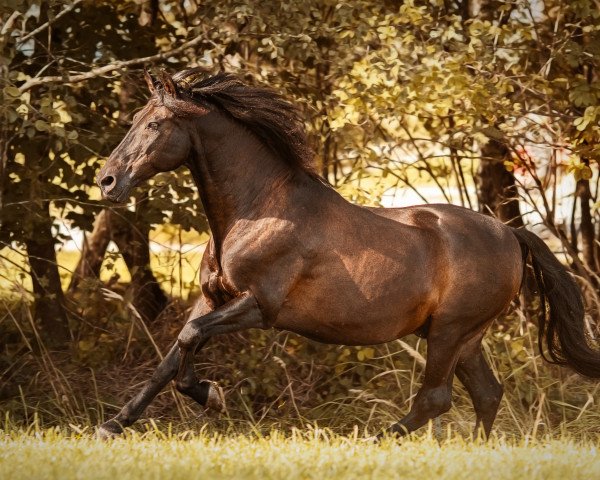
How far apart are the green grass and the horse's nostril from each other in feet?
4.41

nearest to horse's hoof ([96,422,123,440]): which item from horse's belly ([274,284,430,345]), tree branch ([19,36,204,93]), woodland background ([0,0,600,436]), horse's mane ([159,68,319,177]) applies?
horse's belly ([274,284,430,345])

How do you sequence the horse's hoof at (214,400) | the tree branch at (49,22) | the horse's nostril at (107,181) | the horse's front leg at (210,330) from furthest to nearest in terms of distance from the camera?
the tree branch at (49,22) < the horse's hoof at (214,400) < the horse's front leg at (210,330) < the horse's nostril at (107,181)

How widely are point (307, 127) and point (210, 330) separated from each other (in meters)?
3.13

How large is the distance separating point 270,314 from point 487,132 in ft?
9.44

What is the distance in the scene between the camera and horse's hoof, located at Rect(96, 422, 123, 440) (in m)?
5.95

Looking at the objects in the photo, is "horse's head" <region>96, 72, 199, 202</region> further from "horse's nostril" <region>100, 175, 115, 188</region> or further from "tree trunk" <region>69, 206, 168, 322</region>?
"tree trunk" <region>69, 206, 168, 322</region>

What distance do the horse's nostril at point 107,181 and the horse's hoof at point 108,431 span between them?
4.34 ft

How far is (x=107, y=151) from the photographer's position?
8.82 m

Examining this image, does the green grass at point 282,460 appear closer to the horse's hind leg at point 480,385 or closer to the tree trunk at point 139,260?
the horse's hind leg at point 480,385

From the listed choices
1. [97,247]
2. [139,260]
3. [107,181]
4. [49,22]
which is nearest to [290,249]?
[107,181]

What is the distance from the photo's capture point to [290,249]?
6098mm

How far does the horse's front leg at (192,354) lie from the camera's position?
19.4ft

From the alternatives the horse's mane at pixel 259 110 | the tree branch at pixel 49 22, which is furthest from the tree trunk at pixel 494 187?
the tree branch at pixel 49 22

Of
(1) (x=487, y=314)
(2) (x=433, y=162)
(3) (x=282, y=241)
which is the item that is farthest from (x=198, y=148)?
(2) (x=433, y=162)
